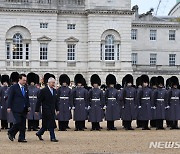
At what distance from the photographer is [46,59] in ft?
161

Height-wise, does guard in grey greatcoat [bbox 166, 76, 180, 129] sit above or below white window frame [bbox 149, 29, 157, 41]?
below

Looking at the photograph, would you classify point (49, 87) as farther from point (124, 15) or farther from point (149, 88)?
point (124, 15)

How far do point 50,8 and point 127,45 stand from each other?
659 centimetres

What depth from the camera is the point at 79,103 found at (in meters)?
23.0

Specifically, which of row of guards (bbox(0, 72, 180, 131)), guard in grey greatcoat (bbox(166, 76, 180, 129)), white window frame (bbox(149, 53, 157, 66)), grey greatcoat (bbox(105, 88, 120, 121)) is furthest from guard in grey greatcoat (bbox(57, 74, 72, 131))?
white window frame (bbox(149, 53, 157, 66))

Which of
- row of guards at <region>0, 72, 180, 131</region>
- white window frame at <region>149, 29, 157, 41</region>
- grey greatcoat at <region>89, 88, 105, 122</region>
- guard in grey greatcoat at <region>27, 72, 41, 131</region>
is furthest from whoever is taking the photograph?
white window frame at <region>149, 29, 157, 41</region>

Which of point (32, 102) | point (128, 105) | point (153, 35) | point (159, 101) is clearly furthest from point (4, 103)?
point (153, 35)

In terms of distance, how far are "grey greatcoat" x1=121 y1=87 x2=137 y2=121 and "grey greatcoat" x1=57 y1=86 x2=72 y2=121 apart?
2.02 meters

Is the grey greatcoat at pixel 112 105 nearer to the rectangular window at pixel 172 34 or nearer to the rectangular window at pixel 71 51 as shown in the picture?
the rectangular window at pixel 71 51

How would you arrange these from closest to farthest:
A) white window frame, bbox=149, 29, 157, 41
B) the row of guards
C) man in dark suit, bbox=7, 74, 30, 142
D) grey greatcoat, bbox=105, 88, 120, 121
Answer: man in dark suit, bbox=7, 74, 30, 142
the row of guards
grey greatcoat, bbox=105, 88, 120, 121
white window frame, bbox=149, 29, 157, 41

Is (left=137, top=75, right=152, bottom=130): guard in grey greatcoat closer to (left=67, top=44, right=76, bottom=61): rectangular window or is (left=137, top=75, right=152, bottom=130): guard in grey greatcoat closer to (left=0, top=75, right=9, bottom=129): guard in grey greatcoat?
(left=0, top=75, right=9, bottom=129): guard in grey greatcoat

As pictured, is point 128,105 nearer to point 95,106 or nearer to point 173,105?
point 95,106

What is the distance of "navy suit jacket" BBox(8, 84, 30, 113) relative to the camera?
703 inches

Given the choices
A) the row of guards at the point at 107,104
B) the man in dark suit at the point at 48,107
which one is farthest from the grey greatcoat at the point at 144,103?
the man in dark suit at the point at 48,107
